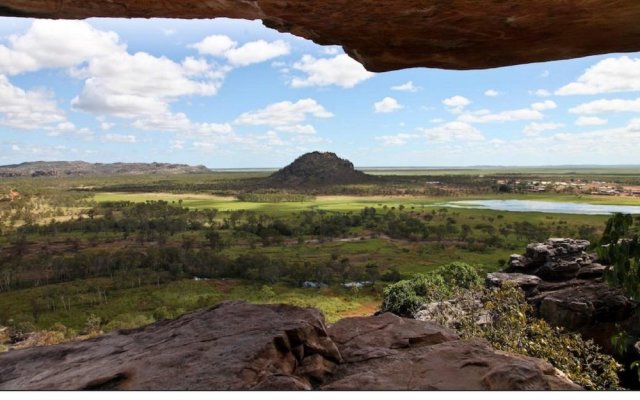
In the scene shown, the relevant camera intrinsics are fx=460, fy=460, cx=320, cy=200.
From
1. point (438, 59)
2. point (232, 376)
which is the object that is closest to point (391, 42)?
point (438, 59)

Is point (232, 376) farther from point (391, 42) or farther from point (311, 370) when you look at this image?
point (391, 42)

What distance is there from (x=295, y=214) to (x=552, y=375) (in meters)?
133

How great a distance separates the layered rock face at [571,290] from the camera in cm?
2405

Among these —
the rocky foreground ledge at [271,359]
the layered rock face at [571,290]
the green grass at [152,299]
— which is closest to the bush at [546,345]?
the layered rock face at [571,290]

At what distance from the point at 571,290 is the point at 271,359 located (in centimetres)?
2634

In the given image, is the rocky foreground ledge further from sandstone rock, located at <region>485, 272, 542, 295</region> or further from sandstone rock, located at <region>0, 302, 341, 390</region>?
sandstone rock, located at <region>485, 272, 542, 295</region>

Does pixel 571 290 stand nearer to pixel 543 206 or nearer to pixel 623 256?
pixel 623 256

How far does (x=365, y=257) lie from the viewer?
8244cm

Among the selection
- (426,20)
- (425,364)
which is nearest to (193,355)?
(425,364)

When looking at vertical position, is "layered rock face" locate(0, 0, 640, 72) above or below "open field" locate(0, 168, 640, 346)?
above

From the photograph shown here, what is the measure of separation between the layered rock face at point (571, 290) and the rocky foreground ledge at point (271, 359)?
17669 millimetres

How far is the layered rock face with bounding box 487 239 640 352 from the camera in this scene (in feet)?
78.9

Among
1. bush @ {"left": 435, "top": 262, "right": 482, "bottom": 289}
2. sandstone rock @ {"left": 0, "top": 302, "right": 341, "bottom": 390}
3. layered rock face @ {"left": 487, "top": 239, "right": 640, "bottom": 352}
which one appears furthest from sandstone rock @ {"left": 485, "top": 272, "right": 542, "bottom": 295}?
sandstone rock @ {"left": 0, "top": 302, "right": 341, "bottom": 390}

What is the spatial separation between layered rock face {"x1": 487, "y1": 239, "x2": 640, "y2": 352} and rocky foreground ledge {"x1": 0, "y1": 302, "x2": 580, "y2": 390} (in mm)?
17669
